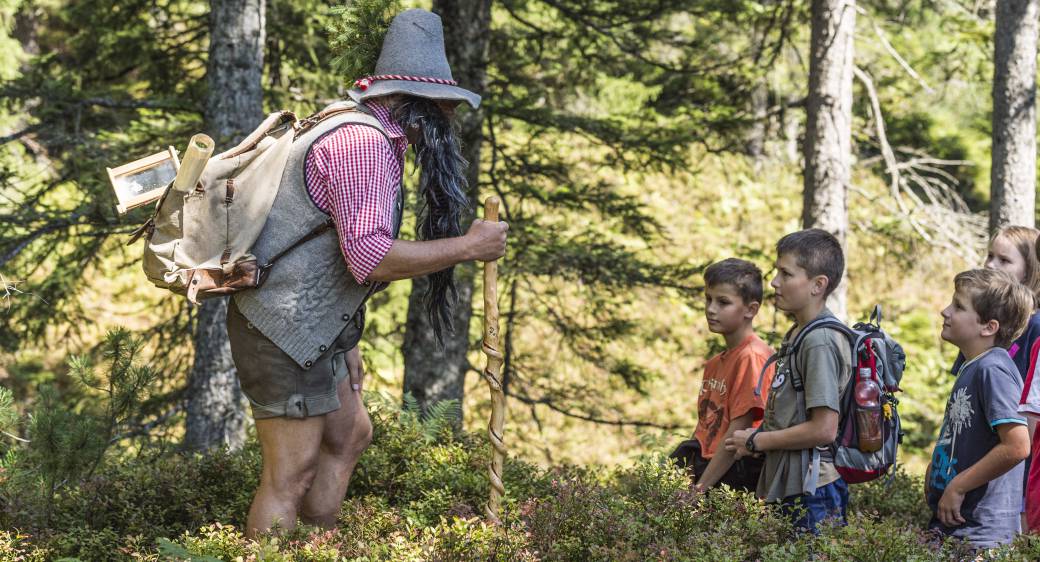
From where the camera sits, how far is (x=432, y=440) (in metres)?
5.48

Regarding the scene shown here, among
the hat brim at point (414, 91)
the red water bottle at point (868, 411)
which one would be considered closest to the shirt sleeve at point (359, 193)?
the hat brim at point (414, 91)

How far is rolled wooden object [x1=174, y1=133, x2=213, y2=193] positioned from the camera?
141 inches

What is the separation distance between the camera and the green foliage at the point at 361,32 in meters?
4.21

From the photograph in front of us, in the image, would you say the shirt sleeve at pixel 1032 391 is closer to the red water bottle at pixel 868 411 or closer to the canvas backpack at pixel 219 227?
the red water bottle at pixel 868 411

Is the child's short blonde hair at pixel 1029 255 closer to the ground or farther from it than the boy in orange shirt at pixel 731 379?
farther from it

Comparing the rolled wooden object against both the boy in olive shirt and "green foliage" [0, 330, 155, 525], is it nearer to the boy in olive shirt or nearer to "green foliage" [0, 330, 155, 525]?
"green foliage" [0, 330, 155, 525]

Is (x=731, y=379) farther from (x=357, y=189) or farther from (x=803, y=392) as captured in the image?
(x=357, y=189)

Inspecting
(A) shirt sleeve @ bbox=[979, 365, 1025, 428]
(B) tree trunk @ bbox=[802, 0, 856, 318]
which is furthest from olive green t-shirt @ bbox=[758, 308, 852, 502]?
(B) tree trunk @ bbox=[802, 0, 856, 318]

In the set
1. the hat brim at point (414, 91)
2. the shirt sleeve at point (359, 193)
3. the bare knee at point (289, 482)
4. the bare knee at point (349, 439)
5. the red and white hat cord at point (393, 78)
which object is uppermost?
the red and white hat cord at point (393, 78)

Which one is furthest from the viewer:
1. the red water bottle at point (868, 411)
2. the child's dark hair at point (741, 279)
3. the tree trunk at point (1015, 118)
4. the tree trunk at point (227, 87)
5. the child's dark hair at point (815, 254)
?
the tree trunk at point (1015, 118)

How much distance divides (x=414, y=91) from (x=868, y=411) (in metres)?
2.52

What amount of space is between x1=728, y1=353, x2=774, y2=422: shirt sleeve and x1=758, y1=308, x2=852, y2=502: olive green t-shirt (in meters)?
0.14

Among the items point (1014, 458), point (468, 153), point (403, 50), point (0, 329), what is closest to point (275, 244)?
point (403, 50)

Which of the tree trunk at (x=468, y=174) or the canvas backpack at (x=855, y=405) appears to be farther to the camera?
the tree trunk at (x=468, y=174)
